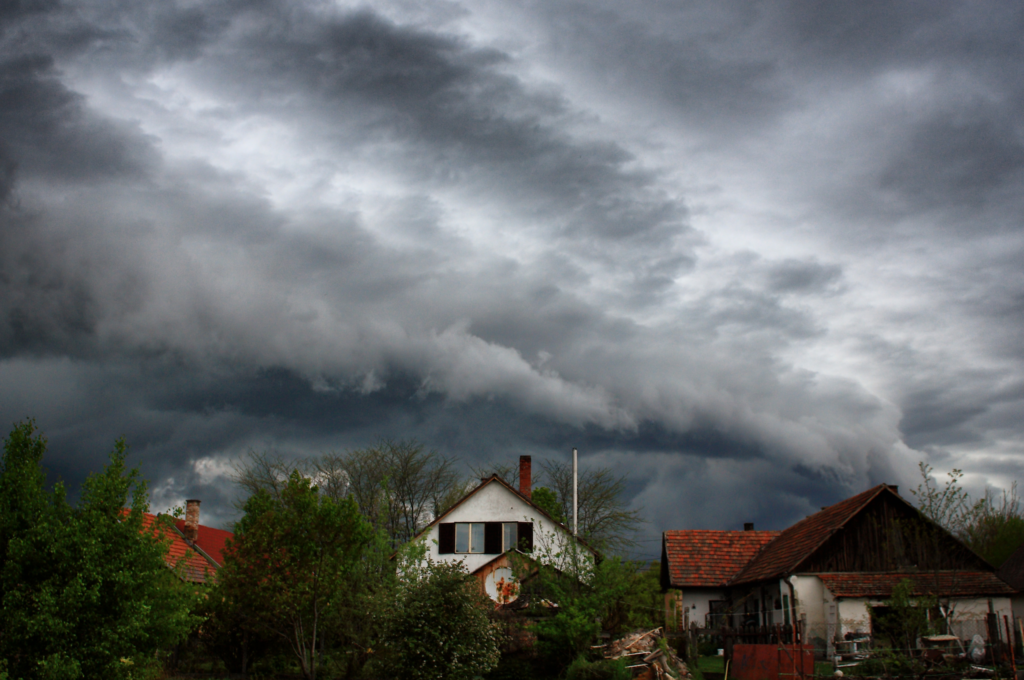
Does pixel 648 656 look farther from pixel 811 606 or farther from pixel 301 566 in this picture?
pixel 811 606

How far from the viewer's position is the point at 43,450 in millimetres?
18641

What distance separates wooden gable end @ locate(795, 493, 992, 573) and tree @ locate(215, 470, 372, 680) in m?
19.7

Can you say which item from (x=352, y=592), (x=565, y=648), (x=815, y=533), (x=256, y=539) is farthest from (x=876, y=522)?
(x=256, y=539)

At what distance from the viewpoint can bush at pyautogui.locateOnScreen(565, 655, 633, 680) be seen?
2131cm

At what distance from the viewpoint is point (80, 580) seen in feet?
53.4

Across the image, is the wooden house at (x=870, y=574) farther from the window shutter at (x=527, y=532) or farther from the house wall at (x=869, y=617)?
the window shutter at (x=527, y=532)

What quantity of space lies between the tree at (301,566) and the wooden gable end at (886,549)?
1974cm

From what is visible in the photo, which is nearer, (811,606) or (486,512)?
(811,606)

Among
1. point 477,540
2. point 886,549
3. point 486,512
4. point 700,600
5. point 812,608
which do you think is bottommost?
point 700,600

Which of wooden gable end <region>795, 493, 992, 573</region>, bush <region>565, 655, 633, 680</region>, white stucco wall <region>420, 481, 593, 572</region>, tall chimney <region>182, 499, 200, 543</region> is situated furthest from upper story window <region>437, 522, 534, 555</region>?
bush <region>565, 655, 633, 680</region>

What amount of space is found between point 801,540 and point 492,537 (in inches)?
577

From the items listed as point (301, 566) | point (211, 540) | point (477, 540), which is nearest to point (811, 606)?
point (477, 540)

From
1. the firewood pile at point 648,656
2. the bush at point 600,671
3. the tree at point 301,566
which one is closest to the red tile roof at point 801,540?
the firewood pile at point 648,656

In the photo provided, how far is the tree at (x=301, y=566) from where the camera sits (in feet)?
68.9
